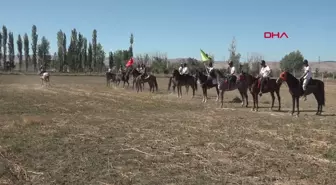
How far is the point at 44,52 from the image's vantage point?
127m

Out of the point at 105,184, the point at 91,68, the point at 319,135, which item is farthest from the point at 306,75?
the point at 91,68

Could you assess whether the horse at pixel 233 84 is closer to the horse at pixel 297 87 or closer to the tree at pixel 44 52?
the horse at pixel 297 87

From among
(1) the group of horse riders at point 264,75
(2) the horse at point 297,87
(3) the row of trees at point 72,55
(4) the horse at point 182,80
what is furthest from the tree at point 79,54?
(2) the horse at point 297,87

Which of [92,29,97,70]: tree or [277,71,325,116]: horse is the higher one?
[92,29,97,70]: tree

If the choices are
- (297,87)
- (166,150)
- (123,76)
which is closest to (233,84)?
(297,87)

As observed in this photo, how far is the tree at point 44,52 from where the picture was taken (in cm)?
12538

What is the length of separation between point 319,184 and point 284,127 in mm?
7402

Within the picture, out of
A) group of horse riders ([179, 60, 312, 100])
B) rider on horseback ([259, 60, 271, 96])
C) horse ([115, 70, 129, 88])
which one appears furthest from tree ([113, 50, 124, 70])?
rider on horseback ([259, 60, 271, 96])

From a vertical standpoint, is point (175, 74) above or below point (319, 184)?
above

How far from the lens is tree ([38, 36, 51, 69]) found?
125375 millimetres

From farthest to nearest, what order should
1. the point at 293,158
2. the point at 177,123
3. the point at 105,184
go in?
the point at 177,123 < the point at 293,158 < the point at 105,184

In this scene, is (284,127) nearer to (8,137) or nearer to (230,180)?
(230,180)

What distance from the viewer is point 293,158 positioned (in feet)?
32.4

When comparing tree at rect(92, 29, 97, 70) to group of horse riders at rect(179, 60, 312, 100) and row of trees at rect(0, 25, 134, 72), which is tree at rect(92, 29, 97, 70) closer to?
row of trees at rect(0, 25, 134, 72)
